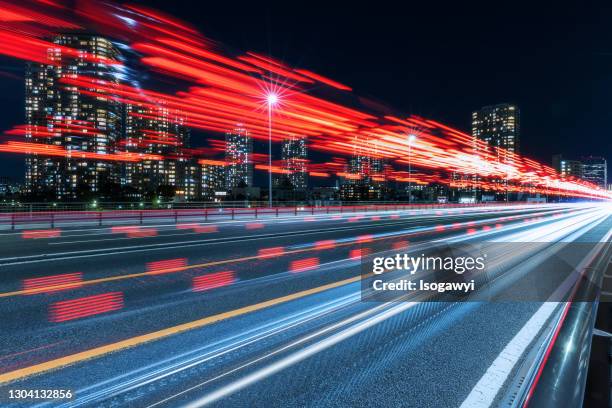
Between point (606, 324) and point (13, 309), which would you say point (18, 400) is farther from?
point (606, 324)

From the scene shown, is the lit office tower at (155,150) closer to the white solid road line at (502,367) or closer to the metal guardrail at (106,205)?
the metal guardrail at (106,205)

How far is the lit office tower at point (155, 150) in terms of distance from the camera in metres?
113

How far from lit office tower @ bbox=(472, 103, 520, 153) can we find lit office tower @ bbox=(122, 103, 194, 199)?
121295 millimetres

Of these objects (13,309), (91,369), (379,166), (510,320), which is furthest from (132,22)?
(379,166)

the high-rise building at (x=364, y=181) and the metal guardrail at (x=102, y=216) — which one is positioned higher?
the high-rise building at (x=364, y=181)

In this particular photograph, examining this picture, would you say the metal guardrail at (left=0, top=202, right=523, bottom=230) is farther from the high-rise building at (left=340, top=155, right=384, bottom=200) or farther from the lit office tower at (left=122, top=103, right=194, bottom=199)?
the lit office tower at (left=122, top=103, right=194, bottom=199)

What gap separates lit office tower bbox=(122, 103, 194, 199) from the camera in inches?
4456

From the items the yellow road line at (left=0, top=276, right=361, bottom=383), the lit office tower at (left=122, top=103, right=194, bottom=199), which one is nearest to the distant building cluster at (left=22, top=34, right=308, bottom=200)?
the lit office tower at (left=122, top=103, right=194, bottom=199)

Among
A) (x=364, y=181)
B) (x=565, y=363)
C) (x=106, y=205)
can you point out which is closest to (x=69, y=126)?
(x=106, y=205)

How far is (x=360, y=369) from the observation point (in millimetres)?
3205

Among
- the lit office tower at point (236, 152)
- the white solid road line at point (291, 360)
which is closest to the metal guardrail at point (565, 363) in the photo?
the white solid road line at point (291, 360)

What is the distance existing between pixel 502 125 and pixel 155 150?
462 feet

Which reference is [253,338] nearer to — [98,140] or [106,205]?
[106,205]

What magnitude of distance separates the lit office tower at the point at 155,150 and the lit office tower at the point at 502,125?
121 metres
